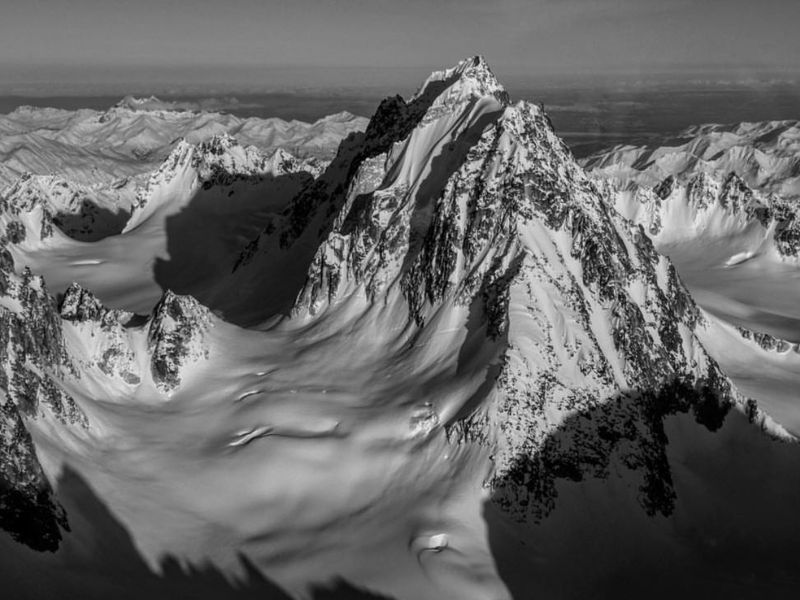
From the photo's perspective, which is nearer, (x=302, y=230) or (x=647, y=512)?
(x=647, y=512)

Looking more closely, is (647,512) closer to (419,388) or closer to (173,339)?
(419,388)

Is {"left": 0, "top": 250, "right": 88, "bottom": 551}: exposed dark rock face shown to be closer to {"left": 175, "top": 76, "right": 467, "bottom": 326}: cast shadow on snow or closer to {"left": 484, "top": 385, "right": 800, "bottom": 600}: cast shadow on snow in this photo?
{"left": 484, "top": 385, "right": 800, "bottom": 600}: cast shadow on snow

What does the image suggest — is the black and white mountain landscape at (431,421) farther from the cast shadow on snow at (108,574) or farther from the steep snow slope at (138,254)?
the steep snow slope at (138,254)

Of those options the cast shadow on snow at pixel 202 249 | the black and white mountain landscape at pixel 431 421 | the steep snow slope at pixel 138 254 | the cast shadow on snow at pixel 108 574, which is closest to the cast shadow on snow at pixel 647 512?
the black and white mountain landscape at pixel 431 421

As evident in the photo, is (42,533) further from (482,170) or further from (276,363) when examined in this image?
(482,170)

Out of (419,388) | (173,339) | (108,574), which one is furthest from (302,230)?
(108,574)

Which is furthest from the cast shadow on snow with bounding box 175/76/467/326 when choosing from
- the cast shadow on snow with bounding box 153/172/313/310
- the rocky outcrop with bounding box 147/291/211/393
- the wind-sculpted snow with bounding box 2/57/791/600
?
the rocky outcrop with bounding box 147/291/211/393

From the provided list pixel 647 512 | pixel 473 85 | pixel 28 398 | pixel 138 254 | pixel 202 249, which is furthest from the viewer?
pixel 138 254

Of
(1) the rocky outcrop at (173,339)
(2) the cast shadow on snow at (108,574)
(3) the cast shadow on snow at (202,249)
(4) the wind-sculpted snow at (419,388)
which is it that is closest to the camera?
(2) the cast shadow on snow at (108,574)
